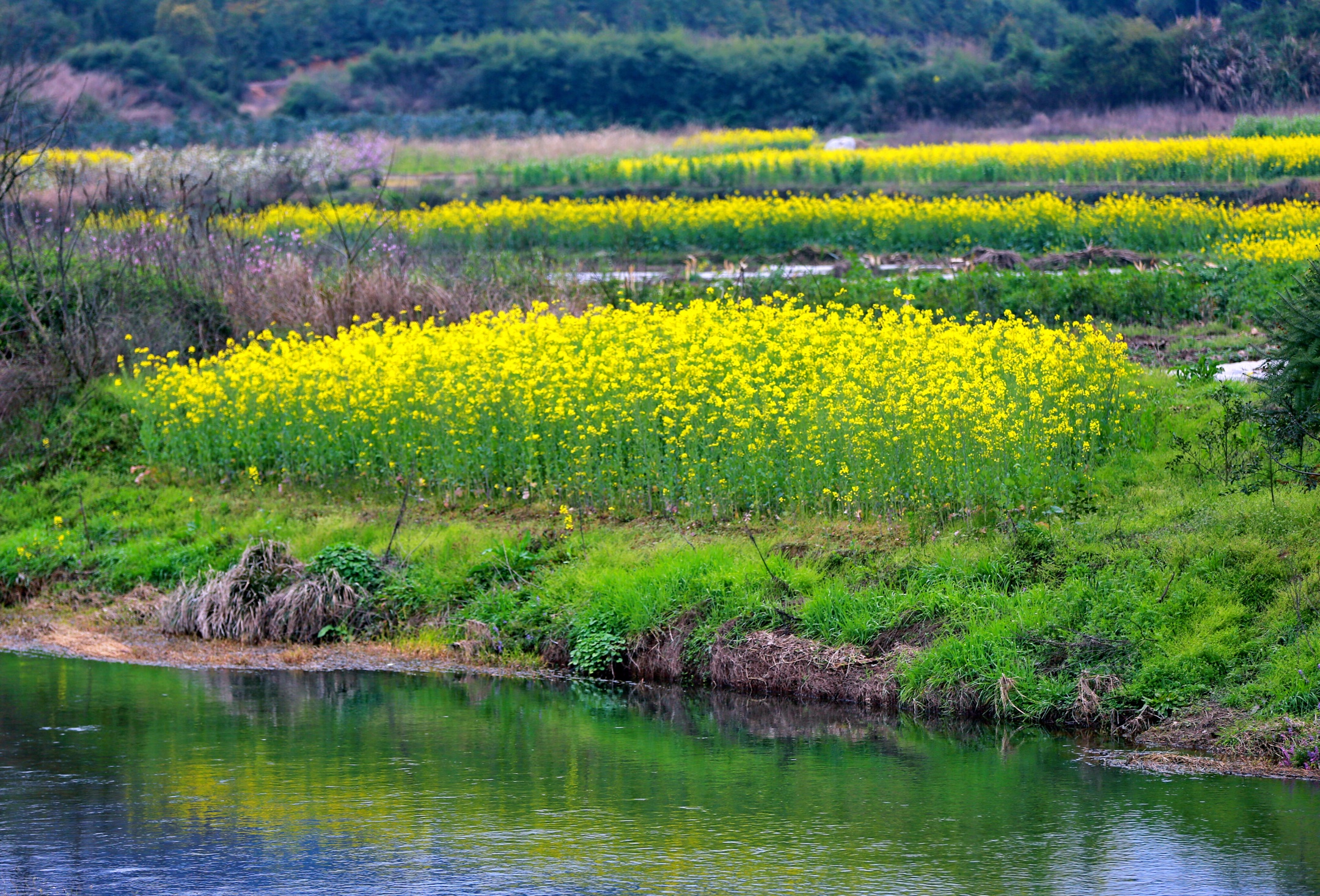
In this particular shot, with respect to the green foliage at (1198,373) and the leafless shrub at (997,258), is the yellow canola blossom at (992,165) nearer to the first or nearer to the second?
the leafless shrub at (997,258)

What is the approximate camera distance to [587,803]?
9.32 metres

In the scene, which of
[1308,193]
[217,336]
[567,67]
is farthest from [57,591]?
[567,67]

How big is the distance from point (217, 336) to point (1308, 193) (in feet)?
67.2

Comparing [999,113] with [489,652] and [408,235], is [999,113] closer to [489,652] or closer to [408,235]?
[408,235]

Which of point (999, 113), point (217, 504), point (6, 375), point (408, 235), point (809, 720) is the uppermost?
point (999, 113)

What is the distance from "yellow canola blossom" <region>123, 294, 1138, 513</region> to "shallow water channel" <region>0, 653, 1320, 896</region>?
8.34ft

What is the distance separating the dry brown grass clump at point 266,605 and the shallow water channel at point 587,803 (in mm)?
1706

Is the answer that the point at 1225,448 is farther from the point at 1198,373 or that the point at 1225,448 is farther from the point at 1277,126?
the point at 1277,126

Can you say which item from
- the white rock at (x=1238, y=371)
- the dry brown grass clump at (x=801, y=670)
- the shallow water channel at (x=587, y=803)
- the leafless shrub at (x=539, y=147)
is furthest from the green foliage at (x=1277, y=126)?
the shallow water channel at (x=587, y=803)

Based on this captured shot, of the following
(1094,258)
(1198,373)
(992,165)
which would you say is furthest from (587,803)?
(992,165)

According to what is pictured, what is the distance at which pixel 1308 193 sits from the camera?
98.6ft

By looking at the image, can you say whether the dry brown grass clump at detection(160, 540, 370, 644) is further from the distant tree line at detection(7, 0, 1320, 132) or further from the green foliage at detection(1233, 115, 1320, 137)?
the distant tree line at detection(7, 0, 1320, 132)

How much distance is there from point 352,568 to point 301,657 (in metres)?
1.05

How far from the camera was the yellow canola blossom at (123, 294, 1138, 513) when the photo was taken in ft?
43.3
